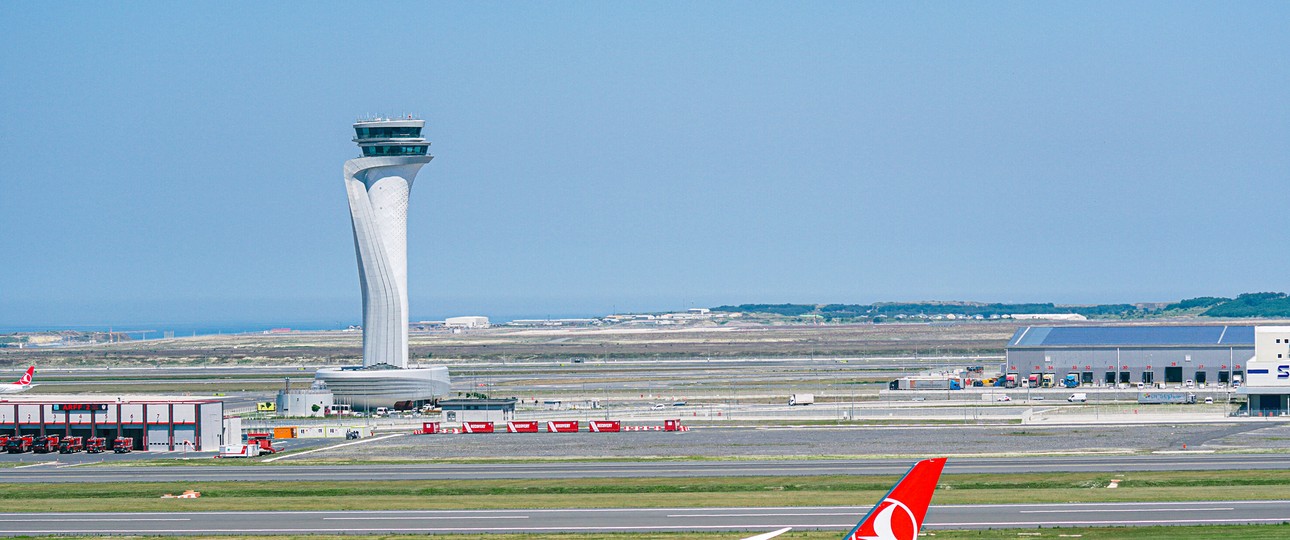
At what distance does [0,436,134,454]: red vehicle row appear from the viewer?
10200 centimetres

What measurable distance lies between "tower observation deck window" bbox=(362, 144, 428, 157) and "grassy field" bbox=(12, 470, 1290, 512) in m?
62.2

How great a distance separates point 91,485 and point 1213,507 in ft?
180

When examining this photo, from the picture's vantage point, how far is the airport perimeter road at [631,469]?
265ft

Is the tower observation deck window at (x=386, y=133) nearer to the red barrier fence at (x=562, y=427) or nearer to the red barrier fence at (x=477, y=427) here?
the red barrier fence at (x=477, y=427)

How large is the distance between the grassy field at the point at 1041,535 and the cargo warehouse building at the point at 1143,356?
313 feet

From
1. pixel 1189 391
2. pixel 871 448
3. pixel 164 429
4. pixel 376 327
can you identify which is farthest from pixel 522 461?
pixel 1189 391

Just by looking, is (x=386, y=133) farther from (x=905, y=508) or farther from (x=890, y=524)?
(x=905, y=508)

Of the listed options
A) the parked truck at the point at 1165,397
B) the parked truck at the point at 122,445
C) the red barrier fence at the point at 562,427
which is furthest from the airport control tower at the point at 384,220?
the parked truck at the point at 1165,397

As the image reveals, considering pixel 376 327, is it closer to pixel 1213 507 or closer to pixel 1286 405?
pixel 1286 405

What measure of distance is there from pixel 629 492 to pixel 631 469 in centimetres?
1069

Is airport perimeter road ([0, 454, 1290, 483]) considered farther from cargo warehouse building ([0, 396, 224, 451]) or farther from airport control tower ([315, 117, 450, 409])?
airport control tower ([315, 117, 450, 409])

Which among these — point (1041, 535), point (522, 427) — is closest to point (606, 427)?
point (522, 427)

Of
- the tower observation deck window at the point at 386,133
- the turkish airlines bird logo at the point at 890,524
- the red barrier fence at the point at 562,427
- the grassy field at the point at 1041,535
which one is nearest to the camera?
the turkish airlines bird logo at the point at 890,524

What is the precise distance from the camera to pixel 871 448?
3718 inches
